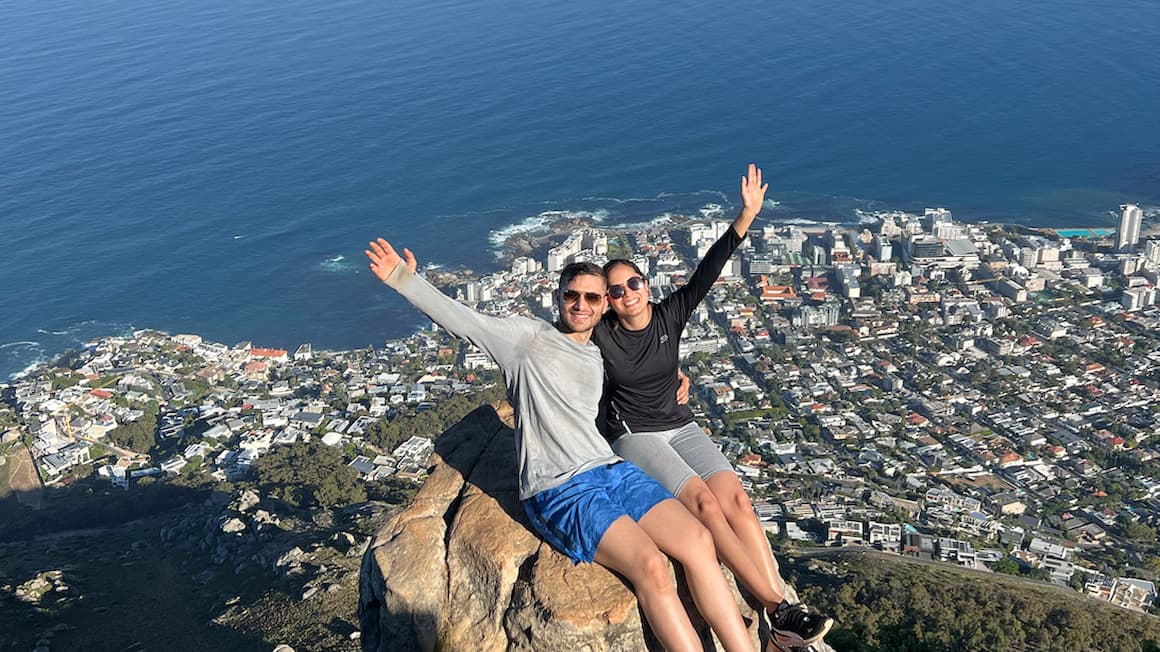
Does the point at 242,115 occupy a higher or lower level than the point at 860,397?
higher

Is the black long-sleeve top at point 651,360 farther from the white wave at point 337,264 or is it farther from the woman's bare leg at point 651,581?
the white wave at point 337,264

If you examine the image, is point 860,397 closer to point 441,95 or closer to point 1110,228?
point 1110,228

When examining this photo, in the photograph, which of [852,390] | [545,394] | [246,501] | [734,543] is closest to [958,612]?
[734,543]

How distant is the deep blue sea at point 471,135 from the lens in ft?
161

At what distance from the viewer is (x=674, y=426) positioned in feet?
25.8

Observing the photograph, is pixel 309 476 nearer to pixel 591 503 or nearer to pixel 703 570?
pixel 591 503

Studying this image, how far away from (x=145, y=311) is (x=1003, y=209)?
44.8 meters

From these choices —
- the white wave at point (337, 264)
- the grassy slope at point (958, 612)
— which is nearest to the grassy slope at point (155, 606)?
the grassy slope at point (958, 612)

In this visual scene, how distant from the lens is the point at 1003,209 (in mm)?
51438

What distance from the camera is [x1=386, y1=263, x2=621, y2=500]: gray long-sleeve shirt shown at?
6.78 metres

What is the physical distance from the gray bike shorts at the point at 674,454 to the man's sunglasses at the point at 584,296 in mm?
1322

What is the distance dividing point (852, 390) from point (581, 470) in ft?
99.0

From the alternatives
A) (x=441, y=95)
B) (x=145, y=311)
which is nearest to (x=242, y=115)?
(x=441, y=95)

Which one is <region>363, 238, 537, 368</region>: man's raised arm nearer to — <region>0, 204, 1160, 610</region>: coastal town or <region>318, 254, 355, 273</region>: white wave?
<region>0, 204, 1160, 610</region>: coastal town
